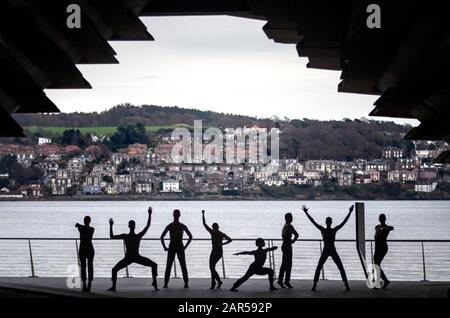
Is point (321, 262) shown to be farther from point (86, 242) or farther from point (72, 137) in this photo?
point (72, 137)

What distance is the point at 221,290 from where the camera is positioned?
67.4 ft

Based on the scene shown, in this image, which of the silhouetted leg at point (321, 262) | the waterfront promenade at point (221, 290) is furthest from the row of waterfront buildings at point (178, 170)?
the silhouetted leg at point (321, 262)

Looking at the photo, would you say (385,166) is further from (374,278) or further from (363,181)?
(374,278)

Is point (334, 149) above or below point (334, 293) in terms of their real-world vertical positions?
above

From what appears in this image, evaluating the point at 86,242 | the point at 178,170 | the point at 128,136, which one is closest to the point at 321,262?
the point at 86,242

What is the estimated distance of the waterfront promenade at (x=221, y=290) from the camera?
18.6 metres

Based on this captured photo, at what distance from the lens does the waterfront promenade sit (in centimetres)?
1861

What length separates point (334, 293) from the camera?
1962 centimetres

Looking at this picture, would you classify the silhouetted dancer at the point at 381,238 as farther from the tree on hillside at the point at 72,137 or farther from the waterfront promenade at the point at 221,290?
the tree on hillside at the point at 72,137

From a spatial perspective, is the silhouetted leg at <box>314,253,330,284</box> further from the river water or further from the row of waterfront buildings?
the row of waterfront buildings

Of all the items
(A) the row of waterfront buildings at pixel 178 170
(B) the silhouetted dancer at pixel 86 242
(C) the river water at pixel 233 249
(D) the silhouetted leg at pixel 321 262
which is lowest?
(C) the river water at pixel 233 249

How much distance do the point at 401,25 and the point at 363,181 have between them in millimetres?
124664
